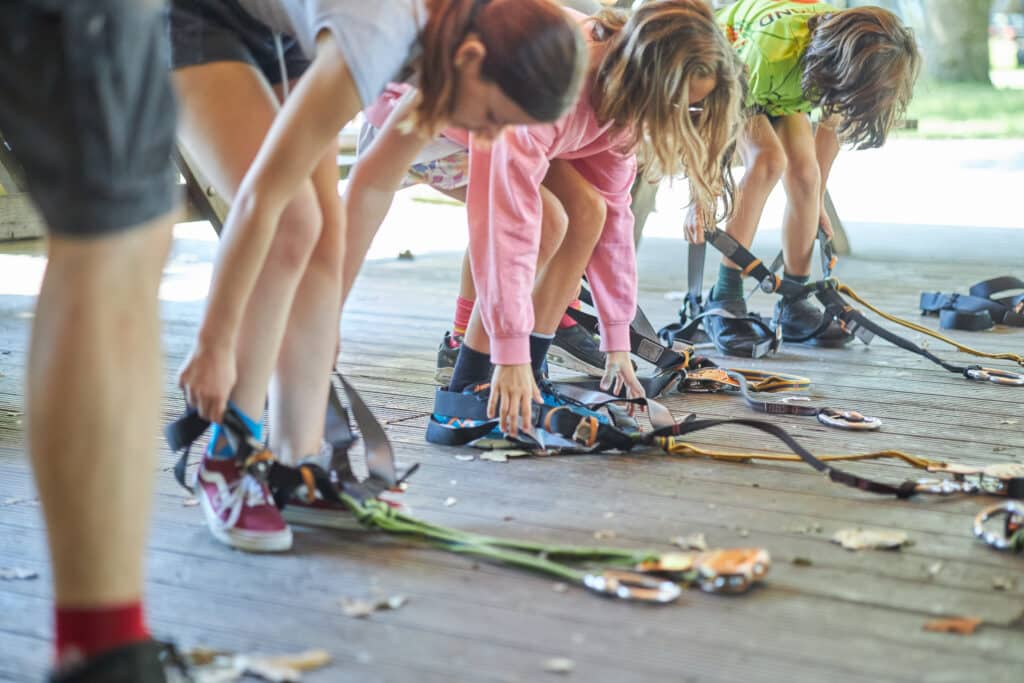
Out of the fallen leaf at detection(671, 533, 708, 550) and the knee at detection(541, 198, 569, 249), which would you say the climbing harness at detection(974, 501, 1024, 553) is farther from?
the knee at detection(541, 198, 569, 249)

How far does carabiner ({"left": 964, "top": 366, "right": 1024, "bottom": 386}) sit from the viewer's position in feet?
10.8

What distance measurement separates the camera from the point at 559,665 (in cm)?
148

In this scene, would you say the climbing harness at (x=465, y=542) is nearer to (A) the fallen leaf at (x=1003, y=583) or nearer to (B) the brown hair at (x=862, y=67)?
(A) the fallen leaf at (x=1003, y=583)

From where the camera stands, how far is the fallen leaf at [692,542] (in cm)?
193

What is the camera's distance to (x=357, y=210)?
95.7 inches

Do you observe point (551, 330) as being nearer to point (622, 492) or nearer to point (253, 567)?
point (622, 492)

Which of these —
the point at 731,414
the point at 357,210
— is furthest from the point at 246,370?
the point at 731,414

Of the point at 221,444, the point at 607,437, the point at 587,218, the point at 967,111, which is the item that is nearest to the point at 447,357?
the point at 587,218

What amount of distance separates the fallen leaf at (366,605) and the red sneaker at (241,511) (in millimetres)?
236

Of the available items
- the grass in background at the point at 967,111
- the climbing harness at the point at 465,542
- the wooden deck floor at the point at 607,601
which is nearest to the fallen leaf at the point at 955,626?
the wooden deck floor at the point at 607,601

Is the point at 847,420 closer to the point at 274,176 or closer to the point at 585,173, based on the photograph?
the point at 585,173

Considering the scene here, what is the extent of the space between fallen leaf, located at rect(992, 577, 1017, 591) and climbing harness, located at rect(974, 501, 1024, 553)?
0.12 m

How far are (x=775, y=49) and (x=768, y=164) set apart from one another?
0.34 meters

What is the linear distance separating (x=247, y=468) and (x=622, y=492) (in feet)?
2.31
